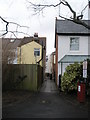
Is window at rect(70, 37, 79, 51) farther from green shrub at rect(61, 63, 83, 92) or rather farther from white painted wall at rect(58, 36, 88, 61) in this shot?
green shrub at rect(61, 63, 83, 92)

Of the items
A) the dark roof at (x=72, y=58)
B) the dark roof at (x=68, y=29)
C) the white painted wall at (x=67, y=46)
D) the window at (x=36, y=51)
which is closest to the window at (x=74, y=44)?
the white painted wall at (x=67, y=46)

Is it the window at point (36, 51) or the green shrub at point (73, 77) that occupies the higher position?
the window at point (36, 51)

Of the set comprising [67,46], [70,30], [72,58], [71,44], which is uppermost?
[70,30]

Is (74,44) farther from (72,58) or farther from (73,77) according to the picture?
(73,77)

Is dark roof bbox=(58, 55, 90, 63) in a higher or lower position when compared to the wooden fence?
higher

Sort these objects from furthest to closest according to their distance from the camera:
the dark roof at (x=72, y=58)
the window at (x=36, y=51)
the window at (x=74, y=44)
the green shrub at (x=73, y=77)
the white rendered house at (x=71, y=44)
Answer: the window at (x=36, y=51) → the window at (x=74, y=44) → the white rendered house at (x=71, y=44) → the dark roof at (x=72, y=58) → the green shrub at (x=73, y=77)

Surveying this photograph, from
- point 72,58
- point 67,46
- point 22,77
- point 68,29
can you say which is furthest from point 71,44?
point 22,77

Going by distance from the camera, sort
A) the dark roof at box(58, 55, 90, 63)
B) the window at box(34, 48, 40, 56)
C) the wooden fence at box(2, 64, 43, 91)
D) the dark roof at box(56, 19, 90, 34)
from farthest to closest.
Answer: the window at box(34, 48, 40, 56)
the dark roof at box(56, 19, 90, 34)
the dark roof at box(58, 55, 90, 63)
the wooden fence at box(2, 64, 43, 91)

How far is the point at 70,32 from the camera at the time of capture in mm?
22938

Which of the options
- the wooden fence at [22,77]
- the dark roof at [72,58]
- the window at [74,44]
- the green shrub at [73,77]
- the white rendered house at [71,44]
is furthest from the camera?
the window at [74,44]

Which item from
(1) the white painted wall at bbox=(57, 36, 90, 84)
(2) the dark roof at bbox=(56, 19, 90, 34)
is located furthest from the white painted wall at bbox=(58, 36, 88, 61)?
(2) the dark roof at bbox=(56, 19, 90, 34)

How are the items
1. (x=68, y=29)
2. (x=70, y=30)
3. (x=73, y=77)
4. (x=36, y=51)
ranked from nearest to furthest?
(x=73, y=77), (x=70, y=30), (x=68, y=29), (x=36, y=51)

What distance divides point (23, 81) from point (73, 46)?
775 cm

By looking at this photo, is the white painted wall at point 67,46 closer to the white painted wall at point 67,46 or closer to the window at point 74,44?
the white painted wall at point 67,46
